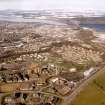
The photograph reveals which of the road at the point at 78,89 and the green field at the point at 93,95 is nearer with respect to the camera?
the green field at the point at 93,95

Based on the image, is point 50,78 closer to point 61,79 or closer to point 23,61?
point 61,79

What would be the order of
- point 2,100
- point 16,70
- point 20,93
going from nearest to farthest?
point 2,100 < point 20,93 < point 16,70

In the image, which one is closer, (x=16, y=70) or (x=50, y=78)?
(x=50, y=78)

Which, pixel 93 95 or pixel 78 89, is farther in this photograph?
pixel 78 89

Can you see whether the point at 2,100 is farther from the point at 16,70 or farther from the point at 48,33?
the point at 48,33

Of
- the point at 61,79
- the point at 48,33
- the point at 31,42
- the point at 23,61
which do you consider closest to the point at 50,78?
the point at 61,79

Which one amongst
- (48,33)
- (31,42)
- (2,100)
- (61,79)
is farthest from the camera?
(48,33)

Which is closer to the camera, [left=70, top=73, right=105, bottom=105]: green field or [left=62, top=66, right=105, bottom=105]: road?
[left=70, top=73, right=105, bottom=105]: green field

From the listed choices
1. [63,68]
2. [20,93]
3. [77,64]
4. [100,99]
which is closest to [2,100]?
[20,93]
